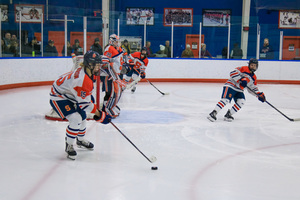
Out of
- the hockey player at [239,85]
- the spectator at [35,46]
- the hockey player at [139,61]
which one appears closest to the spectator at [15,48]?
the spectator at [35,46]

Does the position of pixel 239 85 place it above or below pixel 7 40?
below

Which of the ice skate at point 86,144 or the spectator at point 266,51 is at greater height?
the spectator at point 266,51

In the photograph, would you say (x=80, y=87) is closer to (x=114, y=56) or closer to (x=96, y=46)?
(x=114, y=56)

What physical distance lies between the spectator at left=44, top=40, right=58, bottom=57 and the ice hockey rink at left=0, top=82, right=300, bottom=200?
121 inches

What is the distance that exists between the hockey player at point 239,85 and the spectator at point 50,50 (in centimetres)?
510

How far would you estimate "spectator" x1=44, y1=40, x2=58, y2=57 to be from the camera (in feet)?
31.5

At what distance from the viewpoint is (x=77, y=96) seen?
11.6 ft

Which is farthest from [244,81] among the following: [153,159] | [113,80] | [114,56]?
[153,159]

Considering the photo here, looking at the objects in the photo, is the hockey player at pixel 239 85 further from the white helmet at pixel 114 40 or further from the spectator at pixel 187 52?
the spectator at pixel 187 52

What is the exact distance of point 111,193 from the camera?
116 inches

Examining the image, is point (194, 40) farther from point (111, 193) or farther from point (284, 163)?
point (111, 193)

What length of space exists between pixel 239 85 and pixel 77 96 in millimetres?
2843

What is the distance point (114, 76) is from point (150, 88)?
13.0ft

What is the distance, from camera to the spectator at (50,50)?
378 inches
